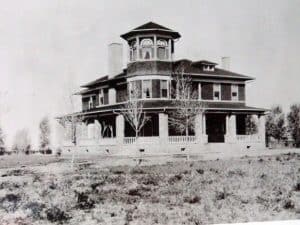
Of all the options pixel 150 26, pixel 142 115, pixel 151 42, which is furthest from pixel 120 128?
pixel 150 26

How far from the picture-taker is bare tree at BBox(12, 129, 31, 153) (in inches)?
177

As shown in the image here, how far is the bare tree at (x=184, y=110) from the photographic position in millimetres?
6541

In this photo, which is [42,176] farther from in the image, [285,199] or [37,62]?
[285,199]

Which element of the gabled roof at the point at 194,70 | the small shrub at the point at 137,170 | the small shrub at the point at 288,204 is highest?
the gabled roof at the point at 194,70

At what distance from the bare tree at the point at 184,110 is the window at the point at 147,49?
24.0 inches

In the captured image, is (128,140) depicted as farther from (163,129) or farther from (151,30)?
(151,30)

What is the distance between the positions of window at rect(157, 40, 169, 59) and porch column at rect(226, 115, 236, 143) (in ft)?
5.80

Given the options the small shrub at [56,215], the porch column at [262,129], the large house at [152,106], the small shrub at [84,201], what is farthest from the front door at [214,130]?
the small shrub at [56,215]

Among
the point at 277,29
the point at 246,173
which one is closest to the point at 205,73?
the point at 277,29

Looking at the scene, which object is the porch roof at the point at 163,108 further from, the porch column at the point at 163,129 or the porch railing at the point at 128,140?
the porch railing at the point at 128,140

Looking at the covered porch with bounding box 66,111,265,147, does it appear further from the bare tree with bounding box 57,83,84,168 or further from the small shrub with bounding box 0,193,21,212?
the small shrub with bounding box 0,193,21,212

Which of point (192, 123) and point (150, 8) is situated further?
point (192, 123)

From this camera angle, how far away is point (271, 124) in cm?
659

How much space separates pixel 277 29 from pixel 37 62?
3.13 meters
